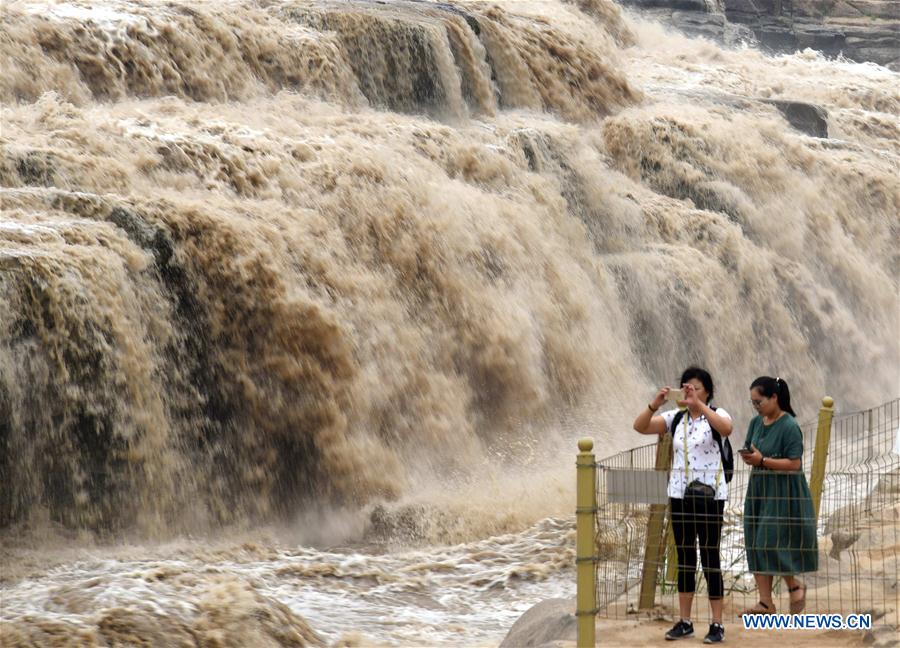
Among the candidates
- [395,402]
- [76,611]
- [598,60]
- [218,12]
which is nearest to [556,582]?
[395,402]

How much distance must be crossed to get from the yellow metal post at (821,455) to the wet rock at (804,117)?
16342mm

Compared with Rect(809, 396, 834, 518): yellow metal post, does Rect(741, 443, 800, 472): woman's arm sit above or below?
above

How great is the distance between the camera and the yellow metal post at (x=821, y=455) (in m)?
9.14

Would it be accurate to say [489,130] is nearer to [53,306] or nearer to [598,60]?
[598,60]

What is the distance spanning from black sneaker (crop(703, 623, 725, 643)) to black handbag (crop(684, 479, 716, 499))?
64cm

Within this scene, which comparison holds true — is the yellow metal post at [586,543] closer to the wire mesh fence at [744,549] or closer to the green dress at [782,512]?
the wire mesh fence at [744,549]

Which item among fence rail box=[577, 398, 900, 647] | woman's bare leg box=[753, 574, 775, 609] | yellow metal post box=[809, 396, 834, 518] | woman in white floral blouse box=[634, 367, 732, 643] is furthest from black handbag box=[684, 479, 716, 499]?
yellow metal post box=[809, 396, 834, 518]

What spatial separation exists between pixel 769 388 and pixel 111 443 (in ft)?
19.0

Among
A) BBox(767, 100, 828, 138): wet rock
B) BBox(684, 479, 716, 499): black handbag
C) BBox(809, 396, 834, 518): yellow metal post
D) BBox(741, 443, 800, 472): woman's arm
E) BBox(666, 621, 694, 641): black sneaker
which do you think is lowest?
BBox(666, 621, 694, 641): black sneaker

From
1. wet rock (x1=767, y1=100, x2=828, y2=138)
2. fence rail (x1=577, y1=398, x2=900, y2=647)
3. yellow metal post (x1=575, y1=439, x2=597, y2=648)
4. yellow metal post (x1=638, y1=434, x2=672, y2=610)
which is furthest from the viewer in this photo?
wet rock (x1=767, y1=100, x2=828, y2=138)

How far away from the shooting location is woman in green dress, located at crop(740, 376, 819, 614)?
7609 mm

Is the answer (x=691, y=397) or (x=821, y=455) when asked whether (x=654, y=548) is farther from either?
(x=821, y=455)

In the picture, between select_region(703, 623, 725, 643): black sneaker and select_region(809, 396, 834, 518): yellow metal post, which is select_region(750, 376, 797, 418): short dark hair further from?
select_region(809, 396, 834, 518): yellow metal post

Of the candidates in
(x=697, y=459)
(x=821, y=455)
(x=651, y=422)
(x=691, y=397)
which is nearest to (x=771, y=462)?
(x=697, y=459)
